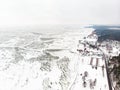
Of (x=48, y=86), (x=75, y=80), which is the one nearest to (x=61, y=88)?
(x=48, y=86)

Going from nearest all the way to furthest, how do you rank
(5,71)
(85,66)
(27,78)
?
(27,78) → (5,71) → (85,66)

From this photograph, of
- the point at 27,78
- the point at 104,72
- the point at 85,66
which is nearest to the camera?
the point at 27,78

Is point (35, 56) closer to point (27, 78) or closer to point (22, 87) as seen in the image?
point (27, 78)

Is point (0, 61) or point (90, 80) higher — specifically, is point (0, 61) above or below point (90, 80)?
above

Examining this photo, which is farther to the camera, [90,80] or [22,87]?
[90,80]

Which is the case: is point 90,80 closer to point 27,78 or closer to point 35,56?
point 27,78

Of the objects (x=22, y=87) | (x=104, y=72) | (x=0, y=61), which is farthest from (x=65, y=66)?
(x=0, y=61)

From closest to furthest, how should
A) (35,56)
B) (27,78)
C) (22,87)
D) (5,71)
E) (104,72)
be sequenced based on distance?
(22,87)
(27,78)
(5,71)
(104,72)
(35,56)

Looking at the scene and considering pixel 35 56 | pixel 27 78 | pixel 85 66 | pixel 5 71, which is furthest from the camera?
pixel 35 56

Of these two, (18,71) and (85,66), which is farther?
(85,66)
